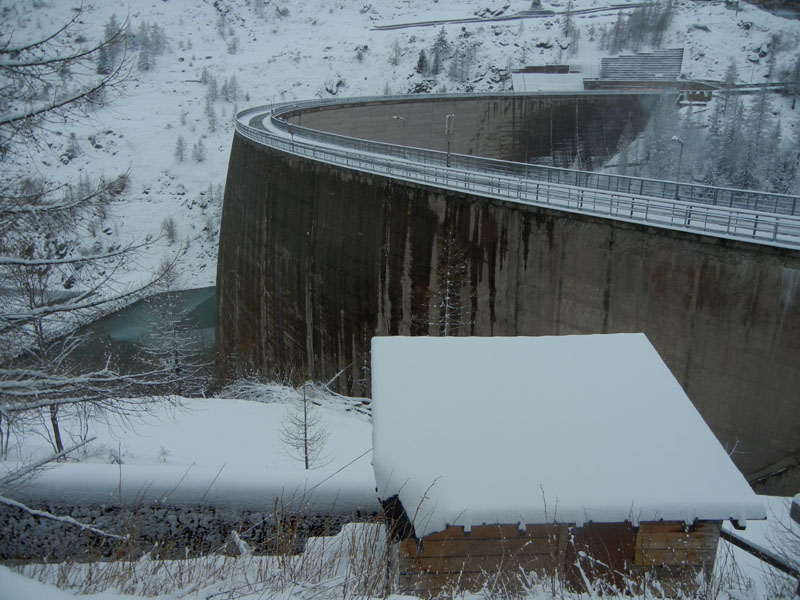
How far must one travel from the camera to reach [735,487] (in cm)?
575

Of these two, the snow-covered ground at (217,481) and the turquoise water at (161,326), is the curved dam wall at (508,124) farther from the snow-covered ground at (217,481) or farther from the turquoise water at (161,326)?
the snow-covered ground at (217,481)

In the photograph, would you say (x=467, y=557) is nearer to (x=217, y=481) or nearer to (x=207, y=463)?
(x=217, y=481)

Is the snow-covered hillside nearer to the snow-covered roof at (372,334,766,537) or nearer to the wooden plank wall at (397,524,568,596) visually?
the snow-covered roof at (372,334,766,537)

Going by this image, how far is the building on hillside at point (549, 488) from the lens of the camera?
5551 mm

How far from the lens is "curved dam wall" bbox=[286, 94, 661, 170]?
39300mm

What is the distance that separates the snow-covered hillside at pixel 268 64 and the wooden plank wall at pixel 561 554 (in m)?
37.8

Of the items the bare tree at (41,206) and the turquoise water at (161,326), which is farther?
the turquoise water at (161,326)

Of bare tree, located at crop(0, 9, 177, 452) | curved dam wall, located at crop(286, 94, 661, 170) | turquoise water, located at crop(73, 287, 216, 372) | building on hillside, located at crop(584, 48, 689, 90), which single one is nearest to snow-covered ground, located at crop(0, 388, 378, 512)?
bare tree, located at crop(0, 9, 177, 452)

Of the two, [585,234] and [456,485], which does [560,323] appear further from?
[456,485]

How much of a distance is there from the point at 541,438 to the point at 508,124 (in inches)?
1596

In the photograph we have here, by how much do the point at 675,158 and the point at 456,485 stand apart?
46656mm

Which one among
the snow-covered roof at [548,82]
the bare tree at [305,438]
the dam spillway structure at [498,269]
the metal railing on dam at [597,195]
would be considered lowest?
the bare tree at [305,438]

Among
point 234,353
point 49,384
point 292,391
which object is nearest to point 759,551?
point 49,384

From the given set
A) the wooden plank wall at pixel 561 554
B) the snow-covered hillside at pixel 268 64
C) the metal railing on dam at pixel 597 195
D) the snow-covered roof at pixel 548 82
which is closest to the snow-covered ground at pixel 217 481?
the wooden plank wall at pixel 561 554
